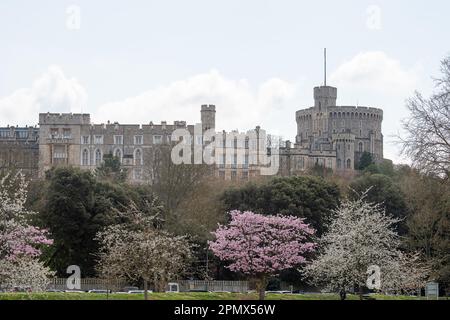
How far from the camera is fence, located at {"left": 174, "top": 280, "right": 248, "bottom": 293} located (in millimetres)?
55969

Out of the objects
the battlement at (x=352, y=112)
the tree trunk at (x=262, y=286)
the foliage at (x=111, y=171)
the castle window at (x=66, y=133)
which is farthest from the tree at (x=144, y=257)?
the battlement at (x=352, y=112)

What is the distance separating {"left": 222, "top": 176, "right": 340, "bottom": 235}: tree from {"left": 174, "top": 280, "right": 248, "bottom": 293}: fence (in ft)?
28.9

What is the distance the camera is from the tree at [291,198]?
2552 inches

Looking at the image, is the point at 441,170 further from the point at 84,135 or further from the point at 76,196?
the point at 84,135

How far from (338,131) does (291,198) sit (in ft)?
340

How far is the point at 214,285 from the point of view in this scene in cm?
5691

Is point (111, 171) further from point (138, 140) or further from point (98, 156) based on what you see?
point (98, 156)

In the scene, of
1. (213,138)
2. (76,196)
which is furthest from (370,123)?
(76,196)

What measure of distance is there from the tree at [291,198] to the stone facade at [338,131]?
77.6m

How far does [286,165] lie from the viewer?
440 ft

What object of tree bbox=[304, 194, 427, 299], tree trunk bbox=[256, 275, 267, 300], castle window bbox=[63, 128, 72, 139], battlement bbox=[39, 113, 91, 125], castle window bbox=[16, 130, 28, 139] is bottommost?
tree trunk bbox=[256, 275, 267, 300]

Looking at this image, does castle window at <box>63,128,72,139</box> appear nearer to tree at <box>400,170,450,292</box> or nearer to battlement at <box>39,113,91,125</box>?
battlement at <box>39,113,91,125</box>

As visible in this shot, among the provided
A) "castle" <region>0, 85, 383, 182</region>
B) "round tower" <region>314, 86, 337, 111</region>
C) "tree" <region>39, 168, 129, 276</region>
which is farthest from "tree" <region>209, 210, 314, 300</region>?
"round tower" <region>314, 86, 337, 111</region>

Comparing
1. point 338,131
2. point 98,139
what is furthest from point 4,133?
point 338,131
